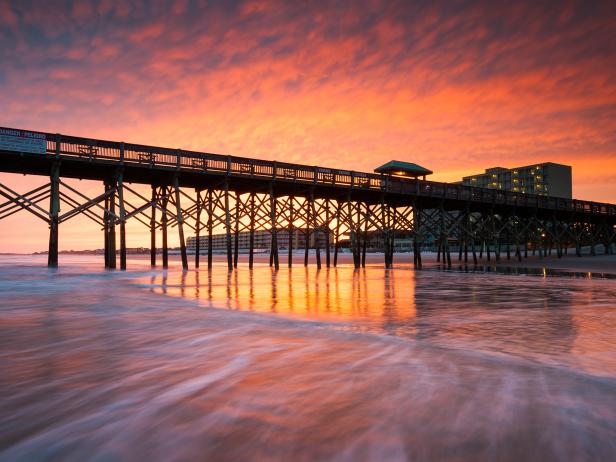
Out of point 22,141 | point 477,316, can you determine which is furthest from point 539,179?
point 22,141

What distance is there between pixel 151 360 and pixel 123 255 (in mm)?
21759

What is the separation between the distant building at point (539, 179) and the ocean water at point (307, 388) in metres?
136

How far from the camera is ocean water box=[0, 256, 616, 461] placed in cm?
252

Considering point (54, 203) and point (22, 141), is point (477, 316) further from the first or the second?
point (22, 141)

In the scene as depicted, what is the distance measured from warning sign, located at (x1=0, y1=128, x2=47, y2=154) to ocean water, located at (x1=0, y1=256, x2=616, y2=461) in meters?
16.3

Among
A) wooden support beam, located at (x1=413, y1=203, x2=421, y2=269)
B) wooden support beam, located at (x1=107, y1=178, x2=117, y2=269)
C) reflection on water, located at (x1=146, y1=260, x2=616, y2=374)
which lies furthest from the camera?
wooden support beam, located at (x1=413, y1=203, x2=421, y2=269)

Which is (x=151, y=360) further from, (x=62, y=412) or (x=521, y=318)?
(x=521, y=318)

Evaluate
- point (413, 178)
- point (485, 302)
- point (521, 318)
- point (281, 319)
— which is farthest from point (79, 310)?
point (413, 178)

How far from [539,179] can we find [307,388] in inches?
5625

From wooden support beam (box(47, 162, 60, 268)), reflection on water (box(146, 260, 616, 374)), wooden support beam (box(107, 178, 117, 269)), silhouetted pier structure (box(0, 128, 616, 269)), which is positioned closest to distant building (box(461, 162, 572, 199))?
silhouetted pier structure (box(0, 128, 616, 269))

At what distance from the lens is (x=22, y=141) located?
65.1 ft

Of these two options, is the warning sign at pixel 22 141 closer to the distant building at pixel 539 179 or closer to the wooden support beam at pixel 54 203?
the wooden support beam at pixel 54 203

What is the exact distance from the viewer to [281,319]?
7582 millimetres

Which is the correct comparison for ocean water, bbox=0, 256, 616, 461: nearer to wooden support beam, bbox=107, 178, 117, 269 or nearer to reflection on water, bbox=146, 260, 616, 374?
reflection on water, bbox=146, 260, 616, 374
